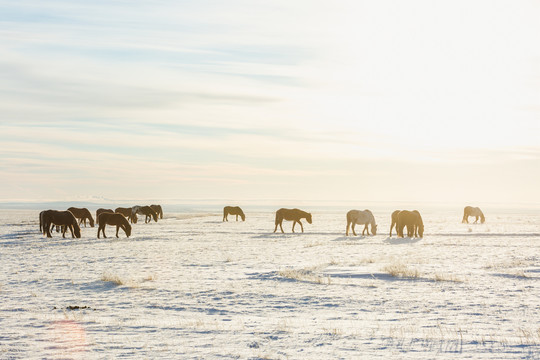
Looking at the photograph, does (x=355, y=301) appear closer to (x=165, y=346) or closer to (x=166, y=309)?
(x=166, y=309)

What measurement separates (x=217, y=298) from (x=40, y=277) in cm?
651

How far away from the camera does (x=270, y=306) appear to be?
1191cm

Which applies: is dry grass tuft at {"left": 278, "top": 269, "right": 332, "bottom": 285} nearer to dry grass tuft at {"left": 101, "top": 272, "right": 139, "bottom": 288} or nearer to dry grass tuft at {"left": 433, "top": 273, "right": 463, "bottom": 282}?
dry grass tuft at {"left": 433, "top": 273, "right": 463, "bottom": 282}

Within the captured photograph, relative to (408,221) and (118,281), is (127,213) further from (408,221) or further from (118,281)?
(118,281)

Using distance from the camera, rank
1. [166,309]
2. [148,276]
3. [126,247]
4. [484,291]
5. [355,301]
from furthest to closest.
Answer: [126,247], [148,276], [484,291], [355,301], [166,309]

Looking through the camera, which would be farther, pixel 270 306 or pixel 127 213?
pixel 127 213

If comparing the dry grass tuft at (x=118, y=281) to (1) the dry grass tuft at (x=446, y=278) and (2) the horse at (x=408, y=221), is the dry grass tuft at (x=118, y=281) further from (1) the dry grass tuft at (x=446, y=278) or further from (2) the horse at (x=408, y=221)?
(2) the horse at (x=408, y=221)

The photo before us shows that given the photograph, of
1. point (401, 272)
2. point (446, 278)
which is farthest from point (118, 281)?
point (446, 278)

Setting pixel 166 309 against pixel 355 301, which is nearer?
pixel 166 309

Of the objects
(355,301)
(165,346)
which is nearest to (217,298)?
(355,301)

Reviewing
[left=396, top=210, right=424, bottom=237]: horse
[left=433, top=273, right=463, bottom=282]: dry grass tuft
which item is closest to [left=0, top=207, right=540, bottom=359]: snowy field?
[left=433, top=273, right=463, bottom=282]: dry grass tuft

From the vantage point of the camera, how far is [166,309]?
11547 millimetres

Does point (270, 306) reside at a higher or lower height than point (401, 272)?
lower

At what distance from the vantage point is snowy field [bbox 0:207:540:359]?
8.36m
